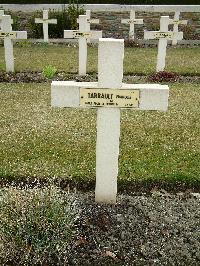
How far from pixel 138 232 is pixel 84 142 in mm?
2159

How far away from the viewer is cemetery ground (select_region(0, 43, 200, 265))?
11.2 ft

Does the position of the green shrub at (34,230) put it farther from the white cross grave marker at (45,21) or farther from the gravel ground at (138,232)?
the white cross grave marker at (45,21)

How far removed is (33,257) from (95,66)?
758cm

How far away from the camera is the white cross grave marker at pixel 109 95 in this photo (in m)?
3.68

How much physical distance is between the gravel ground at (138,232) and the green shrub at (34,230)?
0.16 meters

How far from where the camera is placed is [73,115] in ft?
22.5

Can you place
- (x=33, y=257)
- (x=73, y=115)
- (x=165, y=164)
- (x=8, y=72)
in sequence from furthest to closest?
(x=8, y=72)
(x=73, y=115)
(x=165, y=164)
(x=33, y=257)

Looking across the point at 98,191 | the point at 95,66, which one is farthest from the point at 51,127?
the point at 95,66

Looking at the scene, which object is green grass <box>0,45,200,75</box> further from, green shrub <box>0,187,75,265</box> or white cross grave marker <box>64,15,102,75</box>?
green shrub <box>0,187,75,265</box>

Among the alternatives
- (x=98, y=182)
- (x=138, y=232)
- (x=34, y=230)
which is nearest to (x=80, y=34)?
(x=98, y=182)

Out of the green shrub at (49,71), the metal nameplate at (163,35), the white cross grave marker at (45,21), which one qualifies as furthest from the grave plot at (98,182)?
the white cross grave marker at (45,21)

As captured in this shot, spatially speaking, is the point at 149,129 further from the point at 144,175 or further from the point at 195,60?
the point at 195,60

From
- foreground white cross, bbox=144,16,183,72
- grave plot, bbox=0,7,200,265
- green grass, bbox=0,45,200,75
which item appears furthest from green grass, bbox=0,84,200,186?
green grass, bbox=0,45,200,75

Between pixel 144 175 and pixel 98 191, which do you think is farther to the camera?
pixel 144 175
